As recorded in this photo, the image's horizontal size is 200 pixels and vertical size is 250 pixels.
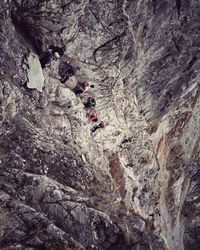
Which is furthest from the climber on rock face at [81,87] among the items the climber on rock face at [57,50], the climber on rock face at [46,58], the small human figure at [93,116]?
the climber on rock face at [46,58]

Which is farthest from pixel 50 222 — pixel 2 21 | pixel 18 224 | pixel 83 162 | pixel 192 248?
pixel 192 248

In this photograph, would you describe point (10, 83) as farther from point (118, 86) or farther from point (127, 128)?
point (127, 128)

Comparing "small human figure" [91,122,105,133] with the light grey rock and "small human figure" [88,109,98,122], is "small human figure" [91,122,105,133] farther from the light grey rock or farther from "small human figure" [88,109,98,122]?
the light grey rock

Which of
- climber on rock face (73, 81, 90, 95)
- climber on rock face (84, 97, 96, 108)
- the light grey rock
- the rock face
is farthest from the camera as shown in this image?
climber on rock face (84, 97, 96, 108)

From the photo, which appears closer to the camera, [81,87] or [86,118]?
[81,87]

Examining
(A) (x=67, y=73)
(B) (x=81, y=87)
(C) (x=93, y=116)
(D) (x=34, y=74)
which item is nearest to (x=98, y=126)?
(C) (x=93, y=116)

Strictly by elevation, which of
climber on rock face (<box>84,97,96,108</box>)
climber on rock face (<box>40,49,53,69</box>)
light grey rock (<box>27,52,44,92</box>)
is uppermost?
climber on rock face (<box>84,97,96,108</box>)

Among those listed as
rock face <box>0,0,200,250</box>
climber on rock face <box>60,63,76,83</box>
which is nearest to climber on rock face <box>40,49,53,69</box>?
rock face <box>0,0,200,250</box>

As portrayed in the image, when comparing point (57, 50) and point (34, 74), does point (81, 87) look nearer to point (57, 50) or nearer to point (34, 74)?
point (57, 50)
